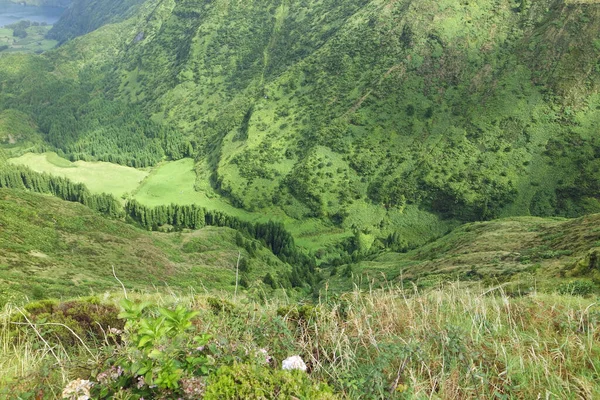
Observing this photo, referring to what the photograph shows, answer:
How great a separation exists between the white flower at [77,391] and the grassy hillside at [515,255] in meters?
27.2

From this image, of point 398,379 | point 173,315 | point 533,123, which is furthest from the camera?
point 533,123

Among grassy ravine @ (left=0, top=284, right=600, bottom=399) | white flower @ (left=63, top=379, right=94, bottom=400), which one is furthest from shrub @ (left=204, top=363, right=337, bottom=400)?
white flower @ (left=63, top=379, right=94, bottom=400)

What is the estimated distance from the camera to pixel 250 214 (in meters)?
191

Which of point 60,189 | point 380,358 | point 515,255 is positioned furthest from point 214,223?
point 380,358

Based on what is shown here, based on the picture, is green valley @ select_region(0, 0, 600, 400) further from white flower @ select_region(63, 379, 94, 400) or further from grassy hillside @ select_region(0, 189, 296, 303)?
grassy hillside @ select_region(0, 189, 296, 303)

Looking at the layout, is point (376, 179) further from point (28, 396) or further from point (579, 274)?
point (28, 396)

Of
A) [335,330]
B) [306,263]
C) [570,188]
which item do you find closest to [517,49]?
[570,188]

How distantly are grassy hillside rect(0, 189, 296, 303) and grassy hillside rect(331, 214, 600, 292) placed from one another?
40.7 m

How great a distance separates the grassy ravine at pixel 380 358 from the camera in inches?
225

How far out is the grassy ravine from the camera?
571 cm

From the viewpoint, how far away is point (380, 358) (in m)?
6.50

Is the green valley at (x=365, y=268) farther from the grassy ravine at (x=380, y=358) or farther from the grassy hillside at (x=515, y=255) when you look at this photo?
the grassy hillside at (x=515, y=255)

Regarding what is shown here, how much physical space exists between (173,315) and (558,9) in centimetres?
25546

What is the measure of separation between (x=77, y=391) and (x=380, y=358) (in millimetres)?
4727
